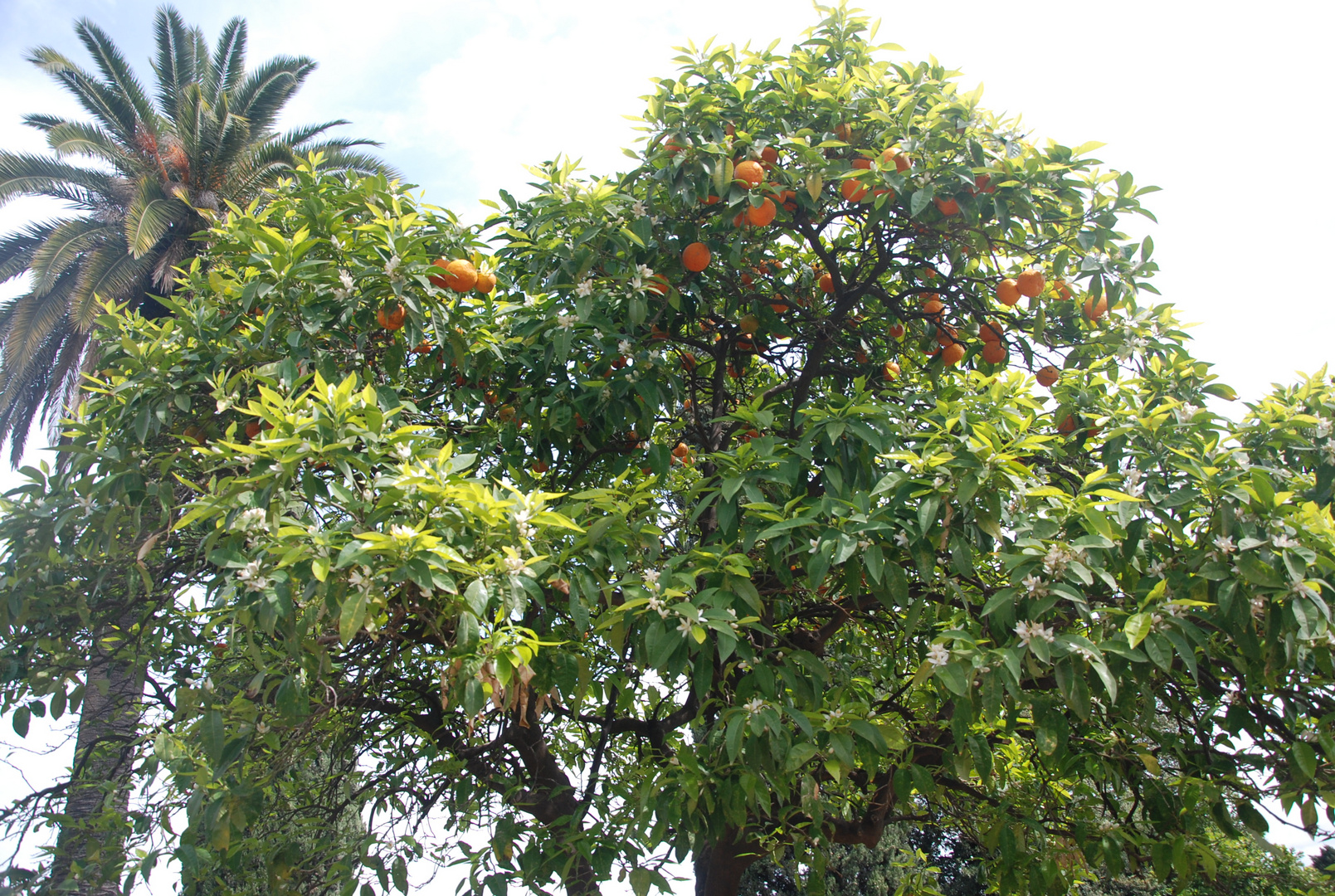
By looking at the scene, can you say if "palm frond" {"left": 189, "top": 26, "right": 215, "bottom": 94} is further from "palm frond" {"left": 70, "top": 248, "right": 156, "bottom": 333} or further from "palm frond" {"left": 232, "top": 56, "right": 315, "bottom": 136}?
"palm frond" {"left": 70, "top": 248, "right": 156, "bottom": 333}

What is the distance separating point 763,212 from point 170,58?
9.82 meters

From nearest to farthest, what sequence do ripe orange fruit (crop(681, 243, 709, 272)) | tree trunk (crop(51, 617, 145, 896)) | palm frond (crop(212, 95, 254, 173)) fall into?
tree trunk (crop(51, 617, 145, 896)) < ripe orange fruit (crop(681, 243, 709, 272)) < palm frond (crop(212, 95, 254, 173))

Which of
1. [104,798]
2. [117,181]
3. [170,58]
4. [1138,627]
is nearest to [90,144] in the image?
[117,181]

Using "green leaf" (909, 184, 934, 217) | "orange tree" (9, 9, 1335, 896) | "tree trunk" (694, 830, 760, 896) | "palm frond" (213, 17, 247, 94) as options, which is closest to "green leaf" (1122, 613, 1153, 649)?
"orange tree" (9, 9, 1335, 896)

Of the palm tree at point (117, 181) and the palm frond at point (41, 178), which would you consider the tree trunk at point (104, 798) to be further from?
the palm frond at point (41, 178)

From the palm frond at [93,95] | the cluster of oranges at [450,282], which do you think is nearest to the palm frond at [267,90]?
the palm frond at [93,95]

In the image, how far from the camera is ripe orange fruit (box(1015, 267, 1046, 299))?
3918 mm

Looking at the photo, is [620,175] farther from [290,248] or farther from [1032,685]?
[1032,685]

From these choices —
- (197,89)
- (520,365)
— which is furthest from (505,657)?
(197,89)

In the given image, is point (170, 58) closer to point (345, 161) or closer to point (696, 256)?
point (345, 161)

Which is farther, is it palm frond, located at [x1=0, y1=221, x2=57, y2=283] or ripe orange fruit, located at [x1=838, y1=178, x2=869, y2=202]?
palm frond, located at [x1=0, y1=221, x2=57, y2=283]

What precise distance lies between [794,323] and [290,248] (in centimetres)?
243

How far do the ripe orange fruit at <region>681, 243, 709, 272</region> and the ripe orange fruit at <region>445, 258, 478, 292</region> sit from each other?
0.90 meters

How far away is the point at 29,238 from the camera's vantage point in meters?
9.84
